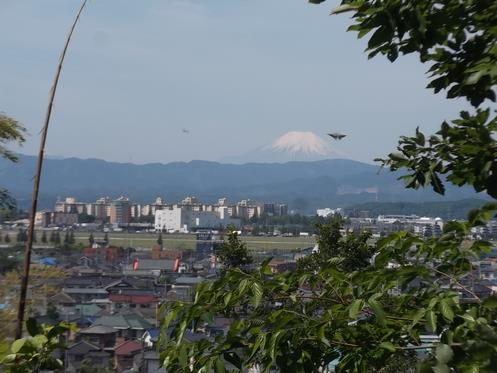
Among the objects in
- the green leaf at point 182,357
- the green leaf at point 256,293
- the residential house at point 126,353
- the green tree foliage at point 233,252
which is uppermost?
the green tree foliage at point 233,252

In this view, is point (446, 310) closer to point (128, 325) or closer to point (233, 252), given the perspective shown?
point (233, 252)

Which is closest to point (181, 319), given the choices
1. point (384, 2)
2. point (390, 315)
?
point (390, 315)

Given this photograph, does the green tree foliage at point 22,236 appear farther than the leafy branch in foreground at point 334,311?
Yes

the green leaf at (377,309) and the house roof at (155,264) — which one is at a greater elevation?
the house roof at (155,264)

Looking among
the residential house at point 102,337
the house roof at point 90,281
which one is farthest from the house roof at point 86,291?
the residential house at point 102,337

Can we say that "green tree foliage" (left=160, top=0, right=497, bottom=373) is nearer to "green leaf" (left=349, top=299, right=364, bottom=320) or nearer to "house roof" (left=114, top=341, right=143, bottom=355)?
"green leaf" (left=349, top=299, right=364, bottom=320)

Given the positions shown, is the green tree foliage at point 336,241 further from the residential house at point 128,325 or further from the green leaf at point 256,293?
the residential house at point 128,325

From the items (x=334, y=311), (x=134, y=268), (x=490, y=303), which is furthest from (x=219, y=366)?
(x=134, y=268)

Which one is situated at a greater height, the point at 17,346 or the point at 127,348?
the point at 17,346
